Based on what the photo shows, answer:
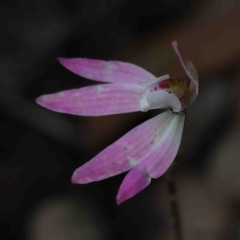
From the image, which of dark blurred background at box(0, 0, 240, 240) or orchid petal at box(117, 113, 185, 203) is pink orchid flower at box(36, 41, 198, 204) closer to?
orchid petal at box(117, 113, 185, 203)

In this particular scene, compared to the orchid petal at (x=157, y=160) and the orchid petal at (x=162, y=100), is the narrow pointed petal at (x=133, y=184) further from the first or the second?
the orchid petal at (x=162, y=100)

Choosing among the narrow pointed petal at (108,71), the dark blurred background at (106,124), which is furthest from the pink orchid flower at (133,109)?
the dark blurred background at (106,124)

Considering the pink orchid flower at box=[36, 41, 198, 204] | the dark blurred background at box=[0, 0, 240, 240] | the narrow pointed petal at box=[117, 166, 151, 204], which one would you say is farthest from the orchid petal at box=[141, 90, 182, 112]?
the dark blurred background at box=[0, 0, 240, 240]

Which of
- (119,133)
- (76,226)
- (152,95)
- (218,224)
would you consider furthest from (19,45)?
(152,95)

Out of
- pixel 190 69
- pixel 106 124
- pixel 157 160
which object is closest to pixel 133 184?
pixel 157 160

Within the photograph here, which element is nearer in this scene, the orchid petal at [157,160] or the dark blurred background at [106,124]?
the orchid petal at [157,160]

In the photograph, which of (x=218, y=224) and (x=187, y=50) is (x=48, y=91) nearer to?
(x=187, y=50)

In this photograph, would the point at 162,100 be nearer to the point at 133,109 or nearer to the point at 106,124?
the point at 133,109

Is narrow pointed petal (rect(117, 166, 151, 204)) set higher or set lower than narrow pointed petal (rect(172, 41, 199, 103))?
lower
